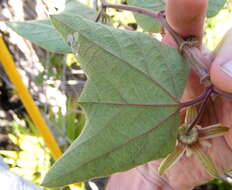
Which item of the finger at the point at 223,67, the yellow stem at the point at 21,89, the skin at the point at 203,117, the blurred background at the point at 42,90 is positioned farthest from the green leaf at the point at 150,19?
the blurred background at the point at 42,90

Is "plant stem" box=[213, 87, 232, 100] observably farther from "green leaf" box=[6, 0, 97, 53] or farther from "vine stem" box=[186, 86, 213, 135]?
"green leaf" box=[6, 0, 97, 53]

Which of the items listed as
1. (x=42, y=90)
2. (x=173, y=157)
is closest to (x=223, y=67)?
(x=173, y=157)

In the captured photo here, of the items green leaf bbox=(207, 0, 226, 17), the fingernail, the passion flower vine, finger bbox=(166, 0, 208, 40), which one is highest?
finger bbox=(166, 0, 208, 40)

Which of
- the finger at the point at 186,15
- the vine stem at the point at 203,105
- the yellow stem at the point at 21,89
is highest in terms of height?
the finger at the point at 186,15

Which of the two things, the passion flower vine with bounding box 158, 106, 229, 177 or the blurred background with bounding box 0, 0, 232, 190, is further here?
the blurred background with bounding box 0, 0, 232, 190

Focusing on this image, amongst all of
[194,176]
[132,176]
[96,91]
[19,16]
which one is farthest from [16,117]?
[96,91]

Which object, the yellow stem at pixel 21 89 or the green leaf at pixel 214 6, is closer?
the green leaf at pixel 214 6

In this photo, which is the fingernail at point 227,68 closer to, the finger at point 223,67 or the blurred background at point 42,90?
the finger at point 223,67

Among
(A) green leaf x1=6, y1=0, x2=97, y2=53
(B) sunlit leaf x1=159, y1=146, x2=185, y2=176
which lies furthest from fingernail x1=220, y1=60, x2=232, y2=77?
(A) green leaf x1=6, y1=0, x2=97, y2=53
